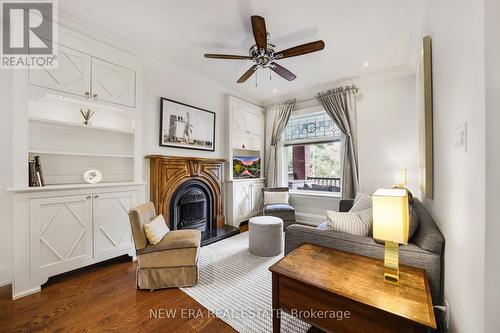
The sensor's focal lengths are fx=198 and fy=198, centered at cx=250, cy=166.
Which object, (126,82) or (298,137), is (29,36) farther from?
(298,137)

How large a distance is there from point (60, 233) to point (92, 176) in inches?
27.4

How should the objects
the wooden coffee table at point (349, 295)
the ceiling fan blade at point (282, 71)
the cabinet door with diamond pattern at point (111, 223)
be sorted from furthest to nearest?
the ceiling fan blade at point (282, 71)
the cabinet door with diamond pattern at point (111, 223)
the wooden coffee table at point (349, 295)

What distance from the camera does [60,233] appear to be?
213 centimetres

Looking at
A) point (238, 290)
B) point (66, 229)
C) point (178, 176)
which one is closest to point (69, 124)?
point (66, 229)

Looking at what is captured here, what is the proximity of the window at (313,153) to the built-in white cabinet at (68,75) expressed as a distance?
3637 mm

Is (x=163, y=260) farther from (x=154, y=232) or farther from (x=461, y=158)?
(x=461, y=158)

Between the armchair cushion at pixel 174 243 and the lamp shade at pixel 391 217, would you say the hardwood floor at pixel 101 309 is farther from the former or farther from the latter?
the lamp shade at pixel 391 217

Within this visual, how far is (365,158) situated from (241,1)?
3.14 metres

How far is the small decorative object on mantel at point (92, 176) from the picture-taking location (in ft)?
8.04

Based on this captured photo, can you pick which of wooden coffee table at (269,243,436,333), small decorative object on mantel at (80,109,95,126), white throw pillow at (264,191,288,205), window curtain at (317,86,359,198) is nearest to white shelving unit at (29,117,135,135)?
small decorative object on mantel at (80,109,95,126)

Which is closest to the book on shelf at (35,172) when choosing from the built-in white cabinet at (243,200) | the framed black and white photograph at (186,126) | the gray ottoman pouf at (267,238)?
the framed black and white photograph at (186,126)

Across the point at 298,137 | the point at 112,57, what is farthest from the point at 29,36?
the point at 298,137

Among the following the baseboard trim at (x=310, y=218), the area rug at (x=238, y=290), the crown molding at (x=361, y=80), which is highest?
the crown molding at (x=361, y=80)

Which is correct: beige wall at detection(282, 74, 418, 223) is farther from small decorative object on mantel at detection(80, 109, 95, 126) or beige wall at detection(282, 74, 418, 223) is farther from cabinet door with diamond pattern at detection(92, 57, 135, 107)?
small decorative object on mantel at detection(80, 109, 95, 126)
